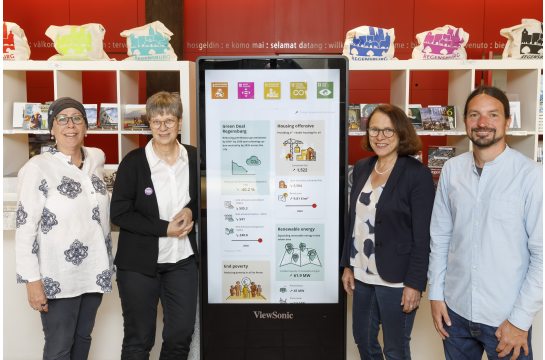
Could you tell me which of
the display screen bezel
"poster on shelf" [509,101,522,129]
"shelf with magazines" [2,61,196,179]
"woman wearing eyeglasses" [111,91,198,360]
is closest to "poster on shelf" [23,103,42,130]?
"shelf with magazines" [2,61,196,179]

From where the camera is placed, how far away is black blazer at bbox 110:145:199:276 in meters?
1.91

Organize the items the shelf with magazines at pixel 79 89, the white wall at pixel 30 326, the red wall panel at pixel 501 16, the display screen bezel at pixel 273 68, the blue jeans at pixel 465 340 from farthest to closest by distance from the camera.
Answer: the red wall panel at pixel 501 16, the shelf with magazines at pixel 79 89, the white wall at pixel 30 326, the display screen bezel at pixel 273 68, the blue jeans at pixel 465 340

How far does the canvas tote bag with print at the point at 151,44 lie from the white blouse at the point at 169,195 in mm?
1424

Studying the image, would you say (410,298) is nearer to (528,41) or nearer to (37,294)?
(37,294)

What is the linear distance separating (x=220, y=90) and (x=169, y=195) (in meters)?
0.60

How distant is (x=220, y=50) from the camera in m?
6.18

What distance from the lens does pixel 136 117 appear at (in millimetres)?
3195

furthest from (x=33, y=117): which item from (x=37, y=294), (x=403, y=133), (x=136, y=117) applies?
(x=403, y=133)

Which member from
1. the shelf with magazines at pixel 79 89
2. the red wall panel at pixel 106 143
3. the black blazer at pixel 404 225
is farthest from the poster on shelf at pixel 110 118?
the red wall panel at pixel 106 143

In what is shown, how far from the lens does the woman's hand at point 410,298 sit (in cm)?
173

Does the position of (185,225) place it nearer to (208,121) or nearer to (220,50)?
(208,121)

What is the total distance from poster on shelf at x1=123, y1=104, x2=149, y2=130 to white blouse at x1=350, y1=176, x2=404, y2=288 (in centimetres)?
202

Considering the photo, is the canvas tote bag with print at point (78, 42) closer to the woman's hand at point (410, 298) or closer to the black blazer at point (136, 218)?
the black blazer at point (136, 218)

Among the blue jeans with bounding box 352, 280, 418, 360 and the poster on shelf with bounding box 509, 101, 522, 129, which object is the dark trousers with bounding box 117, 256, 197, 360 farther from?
the poster on shelf with bounding box 509, 101, 522, 129
